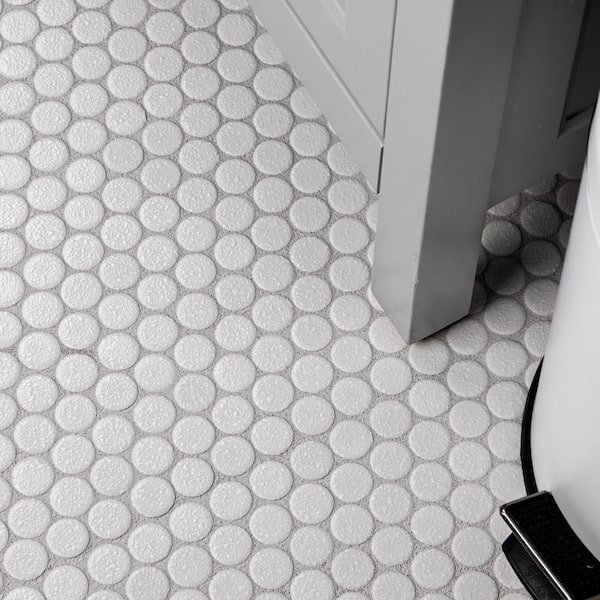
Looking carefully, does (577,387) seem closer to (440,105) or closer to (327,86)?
(440,105)

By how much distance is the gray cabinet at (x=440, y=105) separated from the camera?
0.73m

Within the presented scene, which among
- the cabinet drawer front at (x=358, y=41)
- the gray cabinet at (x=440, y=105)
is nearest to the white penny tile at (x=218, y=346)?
the gray cabinet at (x=440, y=105)

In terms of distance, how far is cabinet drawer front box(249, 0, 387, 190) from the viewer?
2.92ft

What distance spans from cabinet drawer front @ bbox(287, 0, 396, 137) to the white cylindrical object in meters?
0.17

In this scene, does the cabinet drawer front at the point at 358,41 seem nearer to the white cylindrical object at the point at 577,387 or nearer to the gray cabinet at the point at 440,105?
the gray cabinet at the point at 440,105

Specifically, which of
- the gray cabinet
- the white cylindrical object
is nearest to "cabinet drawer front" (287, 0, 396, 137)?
the gray cabinet

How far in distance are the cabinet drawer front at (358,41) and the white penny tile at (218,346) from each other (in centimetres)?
23

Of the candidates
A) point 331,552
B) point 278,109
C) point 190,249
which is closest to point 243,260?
point 190,249

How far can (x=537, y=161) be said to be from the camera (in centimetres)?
90

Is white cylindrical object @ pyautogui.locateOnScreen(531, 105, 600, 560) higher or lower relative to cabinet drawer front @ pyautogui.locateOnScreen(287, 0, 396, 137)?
lower

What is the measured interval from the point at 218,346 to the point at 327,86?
256 millimetres

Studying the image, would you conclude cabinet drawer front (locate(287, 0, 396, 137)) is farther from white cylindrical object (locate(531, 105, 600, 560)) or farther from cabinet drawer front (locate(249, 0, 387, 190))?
white cylindrical object (locate(531, 105, 600, 560))

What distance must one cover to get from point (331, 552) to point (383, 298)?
0.73 ft

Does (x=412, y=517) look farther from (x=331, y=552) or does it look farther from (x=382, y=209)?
(x=382, y=209)
